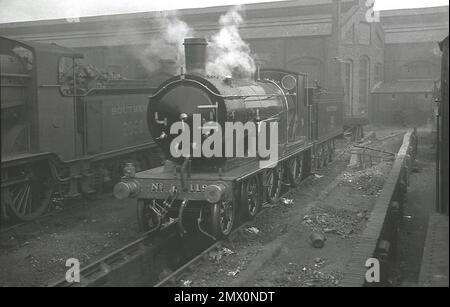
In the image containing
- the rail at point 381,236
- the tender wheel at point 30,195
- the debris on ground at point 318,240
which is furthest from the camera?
the tender wheel at point 30,195

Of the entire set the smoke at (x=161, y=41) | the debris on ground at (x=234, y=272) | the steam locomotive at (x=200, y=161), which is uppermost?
the smoke at (x=161, y=41)

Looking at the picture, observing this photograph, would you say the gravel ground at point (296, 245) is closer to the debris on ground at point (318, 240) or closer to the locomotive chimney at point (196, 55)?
the debris on ground at point (318, 240)

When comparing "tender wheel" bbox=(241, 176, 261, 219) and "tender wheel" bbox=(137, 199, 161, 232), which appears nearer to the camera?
"tender wheel" bbox=(137, 199, 161, 232)

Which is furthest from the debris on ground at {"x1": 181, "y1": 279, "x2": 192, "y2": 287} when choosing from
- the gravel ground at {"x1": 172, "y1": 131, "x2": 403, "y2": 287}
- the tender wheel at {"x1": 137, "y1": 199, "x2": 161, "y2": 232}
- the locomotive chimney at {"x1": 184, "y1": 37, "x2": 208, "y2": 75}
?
the locomotive chimney at {"x1": 184, "y1": 37, "x2": 208, "y2": 75}

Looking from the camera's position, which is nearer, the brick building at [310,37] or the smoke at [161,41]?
the smoke at [161,41]

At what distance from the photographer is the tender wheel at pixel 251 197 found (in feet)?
27.3

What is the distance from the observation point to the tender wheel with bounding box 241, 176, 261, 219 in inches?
328

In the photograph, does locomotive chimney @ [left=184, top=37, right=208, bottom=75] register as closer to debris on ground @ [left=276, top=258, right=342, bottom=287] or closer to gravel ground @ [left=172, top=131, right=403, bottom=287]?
gravel ground @ [left=172, top=131, right=403, bottom=287]

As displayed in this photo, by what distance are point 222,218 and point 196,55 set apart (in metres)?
2.54

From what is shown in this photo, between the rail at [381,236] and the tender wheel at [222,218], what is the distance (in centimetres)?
200

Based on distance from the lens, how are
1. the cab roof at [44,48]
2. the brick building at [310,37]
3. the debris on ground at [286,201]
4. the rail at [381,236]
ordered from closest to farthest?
the rail at [381,236] < the cab roof at [44,48] < the debris on ground at [286,201] < the brick building at [310,37]

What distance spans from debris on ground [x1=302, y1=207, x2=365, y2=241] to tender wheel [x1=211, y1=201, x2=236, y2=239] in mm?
1302

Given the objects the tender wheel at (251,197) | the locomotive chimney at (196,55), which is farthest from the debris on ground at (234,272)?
the locomotive chimney at (196,55)

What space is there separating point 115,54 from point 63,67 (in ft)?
64.7
